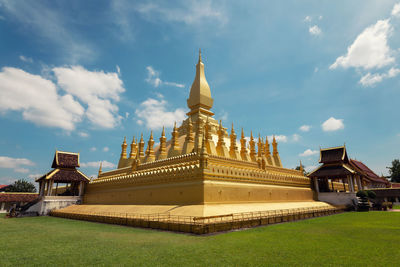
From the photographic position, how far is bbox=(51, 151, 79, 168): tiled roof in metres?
30.8

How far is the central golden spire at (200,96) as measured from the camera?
1435 inches

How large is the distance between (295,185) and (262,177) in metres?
6.85

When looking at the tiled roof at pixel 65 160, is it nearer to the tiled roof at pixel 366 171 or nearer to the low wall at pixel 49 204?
the low wall at pixel 49 204

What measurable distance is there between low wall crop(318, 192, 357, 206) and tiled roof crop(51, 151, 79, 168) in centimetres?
3215

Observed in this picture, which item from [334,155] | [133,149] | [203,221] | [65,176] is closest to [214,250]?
[203,221]

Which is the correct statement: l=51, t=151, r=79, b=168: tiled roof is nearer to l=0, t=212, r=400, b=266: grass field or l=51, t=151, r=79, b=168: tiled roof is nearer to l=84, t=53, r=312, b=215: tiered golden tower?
l=84, t=53, r=312, b=215: tiered golden tower

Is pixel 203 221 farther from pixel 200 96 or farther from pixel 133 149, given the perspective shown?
pixel 200 96

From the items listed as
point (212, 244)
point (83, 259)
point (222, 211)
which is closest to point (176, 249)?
point (212, 244)

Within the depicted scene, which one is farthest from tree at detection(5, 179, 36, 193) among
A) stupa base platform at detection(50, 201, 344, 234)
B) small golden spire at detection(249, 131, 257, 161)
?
small golden spire at detection(249, 131, 257, 161)

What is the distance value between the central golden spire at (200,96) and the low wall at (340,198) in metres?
19.3

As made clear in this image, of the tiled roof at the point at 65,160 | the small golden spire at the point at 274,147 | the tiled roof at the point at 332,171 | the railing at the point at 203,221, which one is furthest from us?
the small golden spire at the point at 274,147

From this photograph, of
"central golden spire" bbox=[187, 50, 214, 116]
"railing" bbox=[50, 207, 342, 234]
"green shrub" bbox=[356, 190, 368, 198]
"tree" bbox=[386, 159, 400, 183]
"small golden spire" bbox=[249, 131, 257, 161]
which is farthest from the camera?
"tree" bbox=[386, 159, 400, 183]

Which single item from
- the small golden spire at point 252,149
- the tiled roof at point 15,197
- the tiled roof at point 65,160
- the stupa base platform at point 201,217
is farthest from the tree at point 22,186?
the small golden spire at point 252,149

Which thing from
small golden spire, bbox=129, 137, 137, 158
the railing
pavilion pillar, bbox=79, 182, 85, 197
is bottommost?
the railing
